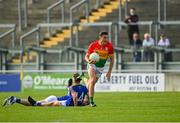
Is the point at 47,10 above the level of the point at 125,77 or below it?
above

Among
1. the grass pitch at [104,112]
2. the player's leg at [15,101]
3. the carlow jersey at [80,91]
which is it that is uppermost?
the carlow jersey at [80,91]

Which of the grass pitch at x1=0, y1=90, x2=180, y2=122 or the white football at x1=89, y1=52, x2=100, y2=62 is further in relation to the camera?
the white football at x1=89, y1=52, x2=100, y2=62

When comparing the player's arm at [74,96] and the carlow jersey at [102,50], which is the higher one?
the carlow jersey at [102,50]

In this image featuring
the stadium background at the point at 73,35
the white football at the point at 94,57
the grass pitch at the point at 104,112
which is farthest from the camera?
the stadium background at the point at 73,35

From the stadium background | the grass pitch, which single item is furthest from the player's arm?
the stadium background

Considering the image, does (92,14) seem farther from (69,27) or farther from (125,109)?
(125,109)

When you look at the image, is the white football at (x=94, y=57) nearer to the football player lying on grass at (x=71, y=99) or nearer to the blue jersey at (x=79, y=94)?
the football player lying on grass at (x=71, y=99)

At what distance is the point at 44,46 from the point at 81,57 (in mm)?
3142

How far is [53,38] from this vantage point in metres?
42.9

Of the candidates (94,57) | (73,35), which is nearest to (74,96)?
(94,57)

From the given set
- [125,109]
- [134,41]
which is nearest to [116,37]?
[134,41]

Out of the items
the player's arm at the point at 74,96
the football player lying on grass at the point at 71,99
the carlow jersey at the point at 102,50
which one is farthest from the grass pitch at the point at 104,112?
the carlow jersey at the point at 102,50

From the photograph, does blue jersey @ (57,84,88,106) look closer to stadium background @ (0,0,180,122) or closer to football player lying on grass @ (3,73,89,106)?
football player lying on grass @ (3,73,89,106)

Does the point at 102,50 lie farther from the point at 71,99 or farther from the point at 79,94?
the point at 71,99
